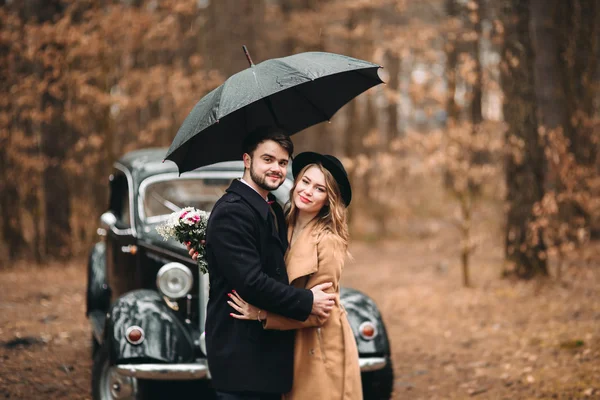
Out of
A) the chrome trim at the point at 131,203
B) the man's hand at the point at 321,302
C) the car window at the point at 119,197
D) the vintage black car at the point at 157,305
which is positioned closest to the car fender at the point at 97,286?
the vintage black car at the point at 157,305

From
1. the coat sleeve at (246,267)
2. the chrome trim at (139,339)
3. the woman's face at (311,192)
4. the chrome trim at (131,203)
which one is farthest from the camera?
the chrome trim at (131,203)

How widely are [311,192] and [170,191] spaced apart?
339 cm

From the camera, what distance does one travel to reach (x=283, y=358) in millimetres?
2984

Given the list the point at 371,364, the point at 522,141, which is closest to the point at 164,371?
the point at 371,364

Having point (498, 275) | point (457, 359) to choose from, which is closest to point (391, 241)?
point (498, 275)

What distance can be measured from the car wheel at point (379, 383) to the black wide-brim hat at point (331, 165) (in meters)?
1.92

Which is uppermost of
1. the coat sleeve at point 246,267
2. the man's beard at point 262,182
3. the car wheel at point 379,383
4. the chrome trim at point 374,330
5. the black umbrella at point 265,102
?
the black umbrella at point 265,102

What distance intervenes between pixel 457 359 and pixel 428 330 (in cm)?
122

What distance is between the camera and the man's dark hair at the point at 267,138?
121 inches

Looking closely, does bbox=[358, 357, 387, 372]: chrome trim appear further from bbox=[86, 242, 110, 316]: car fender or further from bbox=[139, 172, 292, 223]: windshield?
bbox=[86, 242, 110, 316]: car fender

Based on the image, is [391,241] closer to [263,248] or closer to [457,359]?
[457,359]

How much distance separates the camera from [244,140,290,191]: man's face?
3.05 metres

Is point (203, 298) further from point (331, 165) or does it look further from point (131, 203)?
point (331, 165)

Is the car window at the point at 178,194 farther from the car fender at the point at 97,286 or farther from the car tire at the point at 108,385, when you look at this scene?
the car tire at the point at 108,385
